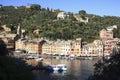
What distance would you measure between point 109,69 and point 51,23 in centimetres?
9162

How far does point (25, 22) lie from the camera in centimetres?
10950

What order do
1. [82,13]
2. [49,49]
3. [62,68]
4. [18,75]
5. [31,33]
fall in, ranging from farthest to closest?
[82,13], [31,33], [49,49], [62,68], [18,75]

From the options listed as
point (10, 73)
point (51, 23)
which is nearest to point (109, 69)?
point (10, 73)

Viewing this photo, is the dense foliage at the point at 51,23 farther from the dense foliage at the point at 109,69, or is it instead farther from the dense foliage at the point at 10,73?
the dense foliage at the point at 109,69

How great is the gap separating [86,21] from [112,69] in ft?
337

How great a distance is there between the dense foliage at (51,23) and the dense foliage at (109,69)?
260 ft

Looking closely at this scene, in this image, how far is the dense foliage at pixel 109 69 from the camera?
53.1ft

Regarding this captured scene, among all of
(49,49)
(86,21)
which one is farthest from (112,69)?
(86,21)

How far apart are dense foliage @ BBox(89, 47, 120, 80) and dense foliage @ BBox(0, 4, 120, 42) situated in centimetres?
7915

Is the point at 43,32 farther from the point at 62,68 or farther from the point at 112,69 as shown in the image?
the point at 112,69

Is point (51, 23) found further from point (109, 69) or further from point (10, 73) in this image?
point (109, 69)

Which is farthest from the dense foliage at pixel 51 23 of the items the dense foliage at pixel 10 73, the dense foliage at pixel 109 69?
the dense foliage at pixel 109 69

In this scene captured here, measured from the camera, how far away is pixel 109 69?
16.6 metres

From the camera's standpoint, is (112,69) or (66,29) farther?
(66,29)
